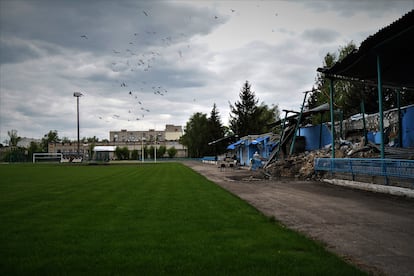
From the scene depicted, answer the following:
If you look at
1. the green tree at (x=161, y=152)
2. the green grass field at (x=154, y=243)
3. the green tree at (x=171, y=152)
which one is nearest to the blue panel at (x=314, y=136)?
the green grass field at (x=154, y=243)

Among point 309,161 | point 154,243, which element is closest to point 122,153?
point 309,161

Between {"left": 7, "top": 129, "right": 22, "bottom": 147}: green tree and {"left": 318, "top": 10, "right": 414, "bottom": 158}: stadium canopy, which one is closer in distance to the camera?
{"left": 318, "top": 10, "right": 414, "bottom": 158}: stadium canopy

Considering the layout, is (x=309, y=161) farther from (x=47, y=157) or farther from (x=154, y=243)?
(x=47, y=157)

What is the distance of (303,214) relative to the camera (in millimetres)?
8453

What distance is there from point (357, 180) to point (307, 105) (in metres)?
39.4

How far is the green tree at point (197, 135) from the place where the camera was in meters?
80.1

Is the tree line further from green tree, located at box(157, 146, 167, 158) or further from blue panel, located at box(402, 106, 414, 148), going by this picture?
blue panel, located at box(402, 106, 414, 148)

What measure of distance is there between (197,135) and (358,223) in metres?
77.1

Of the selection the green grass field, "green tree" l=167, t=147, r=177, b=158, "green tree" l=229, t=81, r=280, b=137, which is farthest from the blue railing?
"green tree" l=167, t=147, r=177, b=158

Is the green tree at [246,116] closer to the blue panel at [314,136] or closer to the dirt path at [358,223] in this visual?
the blue panel at [314,136]

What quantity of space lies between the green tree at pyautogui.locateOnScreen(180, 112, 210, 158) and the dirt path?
66.7 m

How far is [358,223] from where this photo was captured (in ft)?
23.7

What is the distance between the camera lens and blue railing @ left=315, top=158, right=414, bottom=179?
11.2 m

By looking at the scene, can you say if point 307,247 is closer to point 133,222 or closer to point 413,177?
point 133,222
